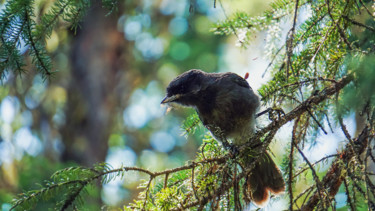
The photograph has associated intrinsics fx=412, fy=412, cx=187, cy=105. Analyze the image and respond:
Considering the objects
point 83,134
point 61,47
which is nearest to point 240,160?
point 83,134

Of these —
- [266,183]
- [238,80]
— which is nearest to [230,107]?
[238,80]

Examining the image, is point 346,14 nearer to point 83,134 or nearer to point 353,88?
point 353,88

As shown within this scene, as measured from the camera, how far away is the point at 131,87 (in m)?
11.0

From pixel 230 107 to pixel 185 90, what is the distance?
0.49 meters

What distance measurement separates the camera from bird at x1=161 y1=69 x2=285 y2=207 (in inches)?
144

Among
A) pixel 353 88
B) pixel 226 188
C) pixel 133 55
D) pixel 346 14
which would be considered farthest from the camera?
pixel 133 55

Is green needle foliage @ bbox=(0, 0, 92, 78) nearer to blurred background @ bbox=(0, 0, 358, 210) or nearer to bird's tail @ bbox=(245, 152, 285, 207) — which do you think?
bird's tail @ bbox=(245, 152, 285, 207)

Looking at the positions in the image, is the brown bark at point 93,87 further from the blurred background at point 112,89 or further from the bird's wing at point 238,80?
the bird's wing at point 238,80

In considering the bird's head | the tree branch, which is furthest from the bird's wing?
the tree branch

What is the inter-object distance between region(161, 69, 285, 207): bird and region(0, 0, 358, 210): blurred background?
3490 mm

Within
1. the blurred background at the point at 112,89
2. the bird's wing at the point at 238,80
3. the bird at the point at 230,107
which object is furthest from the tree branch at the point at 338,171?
the blurred background at the point at 112,89

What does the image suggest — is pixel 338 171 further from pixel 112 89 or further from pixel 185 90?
pixel 112 89

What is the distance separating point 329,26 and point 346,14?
14cm

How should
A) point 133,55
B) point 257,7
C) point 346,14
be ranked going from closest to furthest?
point 346,14, point 257,7, point 133,55
